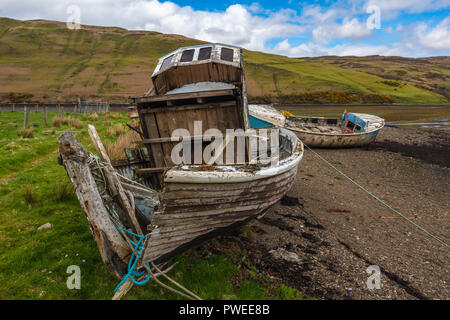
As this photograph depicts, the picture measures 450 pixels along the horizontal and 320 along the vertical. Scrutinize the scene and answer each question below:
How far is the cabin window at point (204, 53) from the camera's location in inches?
303

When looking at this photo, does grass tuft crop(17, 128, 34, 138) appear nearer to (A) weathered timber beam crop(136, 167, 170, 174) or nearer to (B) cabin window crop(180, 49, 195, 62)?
(A) weathered timber beam crop(136, 167, 170, 174)

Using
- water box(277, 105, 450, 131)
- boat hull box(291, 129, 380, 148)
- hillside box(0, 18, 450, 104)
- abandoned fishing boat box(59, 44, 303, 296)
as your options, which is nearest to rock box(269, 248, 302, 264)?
abandoned fishing boat box(59, 44, 303, 296)

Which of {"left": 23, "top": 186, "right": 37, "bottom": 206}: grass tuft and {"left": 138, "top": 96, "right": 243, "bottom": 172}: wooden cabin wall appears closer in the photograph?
{"left": 138, "top": 96, "right": 243, "bottom": 172}: wooden cabin wall

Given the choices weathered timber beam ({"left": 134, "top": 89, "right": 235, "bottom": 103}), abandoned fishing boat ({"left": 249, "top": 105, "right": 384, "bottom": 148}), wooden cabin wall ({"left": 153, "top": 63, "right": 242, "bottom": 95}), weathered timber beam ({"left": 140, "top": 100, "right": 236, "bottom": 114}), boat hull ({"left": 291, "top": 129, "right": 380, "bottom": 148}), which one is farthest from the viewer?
boat hull ({"left": 291, "top": 129, "right": 380, "bottom": 148})

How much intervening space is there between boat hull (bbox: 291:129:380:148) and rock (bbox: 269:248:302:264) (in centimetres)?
1165

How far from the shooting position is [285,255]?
17.6 feet

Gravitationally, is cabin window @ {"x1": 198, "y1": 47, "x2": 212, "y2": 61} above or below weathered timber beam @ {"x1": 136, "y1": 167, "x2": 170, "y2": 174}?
above

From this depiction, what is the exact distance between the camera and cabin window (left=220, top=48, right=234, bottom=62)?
25.3 ft

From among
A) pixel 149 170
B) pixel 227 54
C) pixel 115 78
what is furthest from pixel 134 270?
pixel 115 78

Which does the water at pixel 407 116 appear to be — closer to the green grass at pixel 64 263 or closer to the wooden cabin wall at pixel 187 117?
the wooden cabin wall at pixel 187 117

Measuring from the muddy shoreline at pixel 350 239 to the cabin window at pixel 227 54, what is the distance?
486 centimetres
